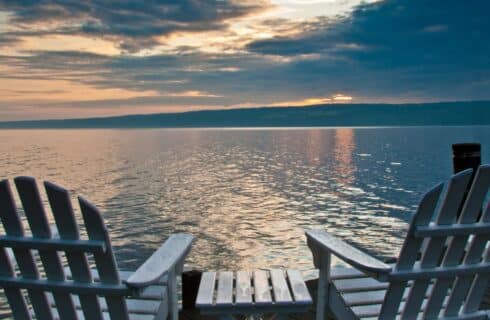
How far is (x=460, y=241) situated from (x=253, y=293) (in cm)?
128

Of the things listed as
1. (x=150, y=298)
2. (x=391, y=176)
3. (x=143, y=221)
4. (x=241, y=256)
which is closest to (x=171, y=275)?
(x=150, y=298)

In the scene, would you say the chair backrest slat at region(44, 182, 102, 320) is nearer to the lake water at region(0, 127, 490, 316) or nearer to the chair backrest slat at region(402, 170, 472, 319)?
the chair backrest slat at region(402, 170, 472, 319)

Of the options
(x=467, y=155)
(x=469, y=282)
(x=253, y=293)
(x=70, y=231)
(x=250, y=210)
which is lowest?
(x=250, y=210)

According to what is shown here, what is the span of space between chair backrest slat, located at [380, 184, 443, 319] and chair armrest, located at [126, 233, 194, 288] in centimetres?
127

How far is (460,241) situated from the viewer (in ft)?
7.54

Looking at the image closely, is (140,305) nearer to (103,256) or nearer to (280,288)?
(103,256)

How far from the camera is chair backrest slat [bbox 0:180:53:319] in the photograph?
2096mm

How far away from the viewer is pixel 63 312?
2320mm

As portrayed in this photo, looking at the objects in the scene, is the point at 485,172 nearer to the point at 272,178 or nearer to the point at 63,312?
the point at 63,312

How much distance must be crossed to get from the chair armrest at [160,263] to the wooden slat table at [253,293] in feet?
0.98

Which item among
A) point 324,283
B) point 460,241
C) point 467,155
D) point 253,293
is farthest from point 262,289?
point 467,155

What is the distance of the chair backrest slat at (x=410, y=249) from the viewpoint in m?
2.11

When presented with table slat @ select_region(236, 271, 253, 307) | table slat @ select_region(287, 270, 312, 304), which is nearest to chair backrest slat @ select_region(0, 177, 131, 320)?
table slat @ select_region(236, 271, 253, 307)

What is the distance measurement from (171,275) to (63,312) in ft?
2.34
